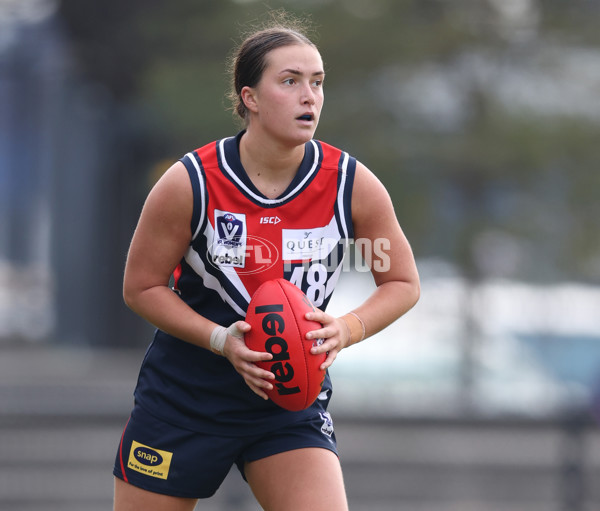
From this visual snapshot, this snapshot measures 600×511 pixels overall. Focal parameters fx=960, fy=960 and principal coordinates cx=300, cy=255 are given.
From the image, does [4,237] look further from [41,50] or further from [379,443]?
[379,443]

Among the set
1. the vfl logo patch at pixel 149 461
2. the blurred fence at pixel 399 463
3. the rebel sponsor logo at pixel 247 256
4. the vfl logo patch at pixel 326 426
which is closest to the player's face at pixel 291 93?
the rebel sponsor logo at pixel 247 256

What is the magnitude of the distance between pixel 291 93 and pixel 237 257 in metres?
0.59

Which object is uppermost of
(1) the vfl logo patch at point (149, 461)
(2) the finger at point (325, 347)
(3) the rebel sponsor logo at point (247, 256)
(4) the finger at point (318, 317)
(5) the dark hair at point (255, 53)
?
(5) the dark hair at point (255, 53)

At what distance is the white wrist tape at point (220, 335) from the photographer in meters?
3.18

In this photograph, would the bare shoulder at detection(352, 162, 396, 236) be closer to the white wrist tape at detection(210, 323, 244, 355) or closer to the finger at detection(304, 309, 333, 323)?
the finger at detection(304, 309, 333, 323)

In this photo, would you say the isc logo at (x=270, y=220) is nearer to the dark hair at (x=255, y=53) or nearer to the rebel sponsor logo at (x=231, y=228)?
the rebel sponsor logo at (x=231, y=228)

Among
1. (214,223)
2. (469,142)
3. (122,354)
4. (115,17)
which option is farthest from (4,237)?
(214,223)

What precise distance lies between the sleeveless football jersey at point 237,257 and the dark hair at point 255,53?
202 millimetres

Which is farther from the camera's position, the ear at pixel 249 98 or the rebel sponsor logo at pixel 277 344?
the ear at pixel 249 98

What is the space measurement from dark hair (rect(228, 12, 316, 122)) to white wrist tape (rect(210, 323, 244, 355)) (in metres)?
0.80

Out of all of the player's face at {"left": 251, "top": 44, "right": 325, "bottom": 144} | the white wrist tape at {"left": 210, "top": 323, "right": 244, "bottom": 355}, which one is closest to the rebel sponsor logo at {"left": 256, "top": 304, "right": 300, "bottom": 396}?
the white wrist tape at {"left": 210, "top": 323, "right": 244, "bottom": 355}

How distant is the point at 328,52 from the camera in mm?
12461

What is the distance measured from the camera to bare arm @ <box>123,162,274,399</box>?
3277mm

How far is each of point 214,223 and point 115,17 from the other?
11240mm
